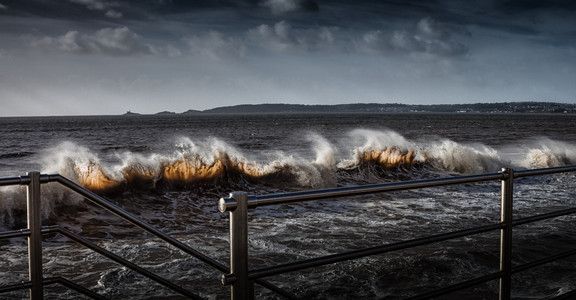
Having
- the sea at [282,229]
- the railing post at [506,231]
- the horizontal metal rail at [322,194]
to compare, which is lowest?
the sea at [282,229]

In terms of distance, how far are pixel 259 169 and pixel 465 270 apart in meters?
10.9

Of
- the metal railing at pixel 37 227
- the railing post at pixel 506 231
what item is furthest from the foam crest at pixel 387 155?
the metal railing at pixel 37 227

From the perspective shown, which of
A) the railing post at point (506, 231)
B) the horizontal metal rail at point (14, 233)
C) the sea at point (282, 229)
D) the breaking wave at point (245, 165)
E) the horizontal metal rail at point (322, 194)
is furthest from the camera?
the breaking wave at point (245, 165)

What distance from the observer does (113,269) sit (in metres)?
6.16

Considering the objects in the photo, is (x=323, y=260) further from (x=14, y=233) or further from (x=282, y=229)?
(x=282, y=229)

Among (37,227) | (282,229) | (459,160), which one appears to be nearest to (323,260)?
(37,227)

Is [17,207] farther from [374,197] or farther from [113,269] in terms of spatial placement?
[374,197]

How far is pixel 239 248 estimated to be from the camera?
1940 mm

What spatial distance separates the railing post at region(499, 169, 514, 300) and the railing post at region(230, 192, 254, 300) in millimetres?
1579

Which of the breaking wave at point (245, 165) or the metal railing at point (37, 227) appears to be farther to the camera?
the breaking wave at point (245, 165)

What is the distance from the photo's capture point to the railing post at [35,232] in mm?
2297

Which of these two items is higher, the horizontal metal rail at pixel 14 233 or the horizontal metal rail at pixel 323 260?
the horizontal metal rail at pixel 14 233

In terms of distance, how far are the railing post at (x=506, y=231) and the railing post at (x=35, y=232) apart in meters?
2.35

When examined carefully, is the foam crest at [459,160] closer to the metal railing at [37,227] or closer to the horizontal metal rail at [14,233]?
the metal railing at [37,227]
